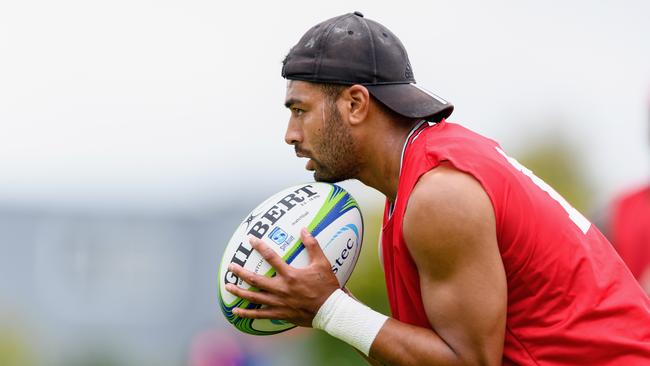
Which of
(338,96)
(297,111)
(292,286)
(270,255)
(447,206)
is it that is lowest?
(292,286)

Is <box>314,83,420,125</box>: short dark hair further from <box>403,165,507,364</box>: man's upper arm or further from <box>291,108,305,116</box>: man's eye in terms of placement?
<box>403,165,507,364</box>: man's upper arm

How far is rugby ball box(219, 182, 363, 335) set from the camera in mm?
5012

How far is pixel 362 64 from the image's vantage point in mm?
5094

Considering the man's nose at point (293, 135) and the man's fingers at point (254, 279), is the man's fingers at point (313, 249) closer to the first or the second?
the man's fingers at point (254, 279)

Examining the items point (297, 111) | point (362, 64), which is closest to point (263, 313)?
point (297, 111)

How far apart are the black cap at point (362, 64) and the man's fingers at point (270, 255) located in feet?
2.53

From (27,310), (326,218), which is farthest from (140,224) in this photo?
(326,218)

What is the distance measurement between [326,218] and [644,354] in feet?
4.88

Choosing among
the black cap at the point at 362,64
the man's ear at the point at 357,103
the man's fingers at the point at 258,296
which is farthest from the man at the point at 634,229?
the man's fingers at the point at 258,296

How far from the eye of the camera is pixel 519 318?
4.64 meters

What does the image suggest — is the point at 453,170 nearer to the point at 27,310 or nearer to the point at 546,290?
the point at 546,290

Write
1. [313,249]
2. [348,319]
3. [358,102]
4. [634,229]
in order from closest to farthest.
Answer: [348,319] → [313,249] → [358,102] → [634,229]

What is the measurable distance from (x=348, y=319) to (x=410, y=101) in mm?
1013

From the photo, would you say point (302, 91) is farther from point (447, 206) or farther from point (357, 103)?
point (447, 206)
